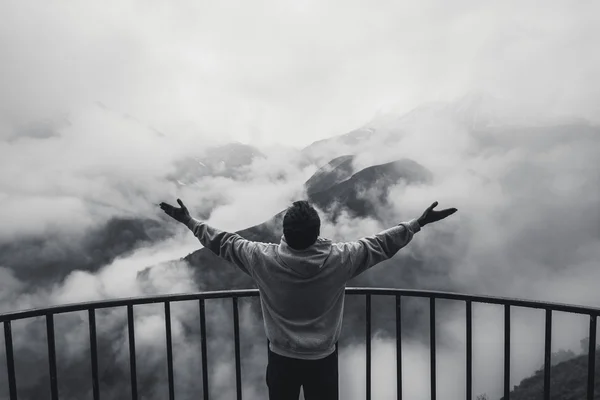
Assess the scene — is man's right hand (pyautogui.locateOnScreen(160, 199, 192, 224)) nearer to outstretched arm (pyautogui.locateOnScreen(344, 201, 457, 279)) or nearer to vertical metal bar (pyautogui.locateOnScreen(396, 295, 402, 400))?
outstretched arm (pyautogui.locateOnScreen(344, 201, 457, 279))

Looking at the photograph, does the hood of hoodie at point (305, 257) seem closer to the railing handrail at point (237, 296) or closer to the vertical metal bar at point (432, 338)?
the railing handrail at point (237, 296)

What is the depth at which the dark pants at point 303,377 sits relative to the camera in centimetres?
241

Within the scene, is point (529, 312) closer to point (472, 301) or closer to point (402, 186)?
point (402, 186)

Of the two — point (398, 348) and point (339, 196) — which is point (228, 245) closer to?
point (398, 348)

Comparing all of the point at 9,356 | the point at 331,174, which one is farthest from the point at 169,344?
the point at 331,174

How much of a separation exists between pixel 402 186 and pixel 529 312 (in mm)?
67727

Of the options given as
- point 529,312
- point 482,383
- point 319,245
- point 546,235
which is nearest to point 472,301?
point 319,245

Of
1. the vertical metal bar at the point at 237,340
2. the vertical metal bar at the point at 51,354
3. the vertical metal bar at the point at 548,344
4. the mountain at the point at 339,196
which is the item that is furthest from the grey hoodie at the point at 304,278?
the mountain at the point at 339,196

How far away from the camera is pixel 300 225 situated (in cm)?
220

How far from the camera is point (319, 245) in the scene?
2305 millimetres

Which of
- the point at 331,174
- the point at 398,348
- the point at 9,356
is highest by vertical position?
the point at 9,356

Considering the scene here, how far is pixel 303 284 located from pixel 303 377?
1.98ft

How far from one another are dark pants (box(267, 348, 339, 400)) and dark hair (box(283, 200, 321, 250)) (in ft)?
2.33

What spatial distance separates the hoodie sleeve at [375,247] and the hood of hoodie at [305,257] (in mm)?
171
